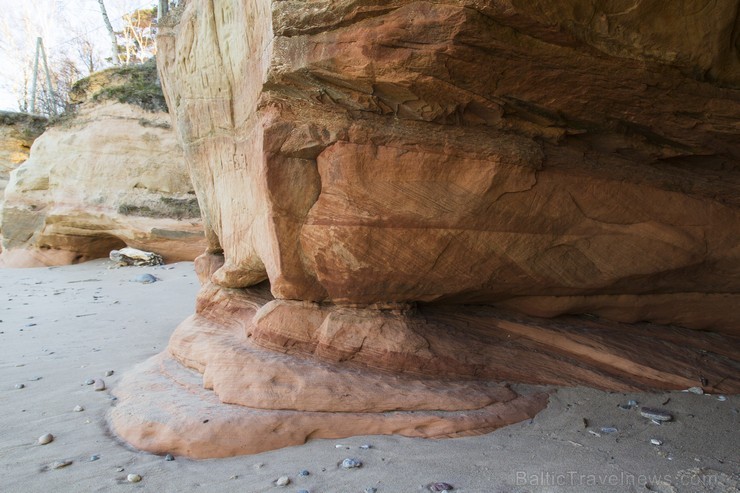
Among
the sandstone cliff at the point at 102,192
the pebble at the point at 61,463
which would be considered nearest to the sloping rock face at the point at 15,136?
the sandstone cliff at the point at 102,192

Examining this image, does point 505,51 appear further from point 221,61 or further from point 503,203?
point 221,61

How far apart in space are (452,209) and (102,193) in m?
8.83

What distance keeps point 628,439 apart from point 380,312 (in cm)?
158

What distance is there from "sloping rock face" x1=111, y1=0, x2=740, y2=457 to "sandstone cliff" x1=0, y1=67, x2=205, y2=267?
6.10 metres

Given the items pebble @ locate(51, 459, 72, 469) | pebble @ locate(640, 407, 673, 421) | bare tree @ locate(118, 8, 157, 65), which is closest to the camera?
pebble @ locate(51, 459, 72, 469)

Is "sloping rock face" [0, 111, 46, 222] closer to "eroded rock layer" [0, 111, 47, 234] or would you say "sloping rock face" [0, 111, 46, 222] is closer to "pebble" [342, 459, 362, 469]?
"eroded rock layer" [0, 111, 47, 234]

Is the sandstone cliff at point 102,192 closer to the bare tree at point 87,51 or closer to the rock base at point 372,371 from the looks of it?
the rock base at point 372,371

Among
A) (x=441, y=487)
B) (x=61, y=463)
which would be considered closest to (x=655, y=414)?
(x=441, y=487)

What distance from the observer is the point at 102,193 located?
9.78 m

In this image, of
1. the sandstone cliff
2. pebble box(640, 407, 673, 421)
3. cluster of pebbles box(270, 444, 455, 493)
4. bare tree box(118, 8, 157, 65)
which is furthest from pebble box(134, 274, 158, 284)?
bare tree box(118, 8, 157, 65)

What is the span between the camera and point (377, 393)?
2920mm

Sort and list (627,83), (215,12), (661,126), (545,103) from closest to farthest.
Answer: (627,83) < (545,103) < (661,126) < (215,12)

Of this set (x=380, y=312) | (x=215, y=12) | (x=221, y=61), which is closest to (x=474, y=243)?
(x=380, y=312)

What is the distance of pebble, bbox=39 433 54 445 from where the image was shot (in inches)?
112
